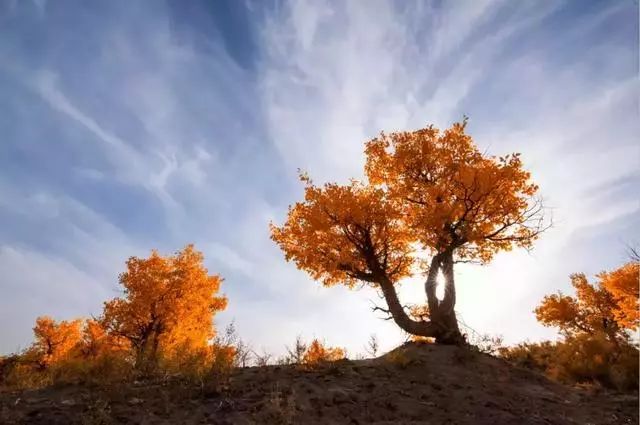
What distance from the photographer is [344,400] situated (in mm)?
8320

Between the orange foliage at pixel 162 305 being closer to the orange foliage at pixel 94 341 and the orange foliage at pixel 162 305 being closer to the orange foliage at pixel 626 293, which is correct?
the orange foliage at pixel 94 341

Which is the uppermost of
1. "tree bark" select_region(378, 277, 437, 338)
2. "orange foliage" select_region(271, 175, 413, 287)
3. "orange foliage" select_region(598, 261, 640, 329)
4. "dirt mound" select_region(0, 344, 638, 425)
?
"orange foliage" select_region(598, 261, 640, 329)

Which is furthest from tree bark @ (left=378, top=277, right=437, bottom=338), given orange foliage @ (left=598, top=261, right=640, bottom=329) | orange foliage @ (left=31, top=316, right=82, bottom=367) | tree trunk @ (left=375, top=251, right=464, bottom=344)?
orange foliage @ (left=31, top=316, right=82, bottom=367)

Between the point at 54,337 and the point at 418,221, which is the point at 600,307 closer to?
the point at 418,221

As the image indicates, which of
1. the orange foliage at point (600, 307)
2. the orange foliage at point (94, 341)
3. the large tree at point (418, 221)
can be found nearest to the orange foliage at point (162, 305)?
the orange foliage at point (94, 341)

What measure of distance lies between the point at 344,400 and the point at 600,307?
34.3 m

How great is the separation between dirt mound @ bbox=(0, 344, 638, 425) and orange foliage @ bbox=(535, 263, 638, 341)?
22.4 m

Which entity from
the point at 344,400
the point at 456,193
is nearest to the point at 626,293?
the point at 456,193

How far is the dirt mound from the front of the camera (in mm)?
6989

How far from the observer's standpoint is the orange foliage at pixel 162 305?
26.1 m

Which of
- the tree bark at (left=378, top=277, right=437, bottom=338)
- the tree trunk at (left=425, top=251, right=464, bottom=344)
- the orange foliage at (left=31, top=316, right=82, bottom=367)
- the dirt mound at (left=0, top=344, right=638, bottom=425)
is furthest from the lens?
the orange foliage at (left=31, top=316, right=82, bottom=367)

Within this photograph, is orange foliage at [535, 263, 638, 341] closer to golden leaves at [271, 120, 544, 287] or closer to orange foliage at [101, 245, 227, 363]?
golden leaves at [271, 120, 544, 287]

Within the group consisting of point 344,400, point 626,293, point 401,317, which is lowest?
point 344,400

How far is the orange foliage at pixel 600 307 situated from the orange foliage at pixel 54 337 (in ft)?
136
